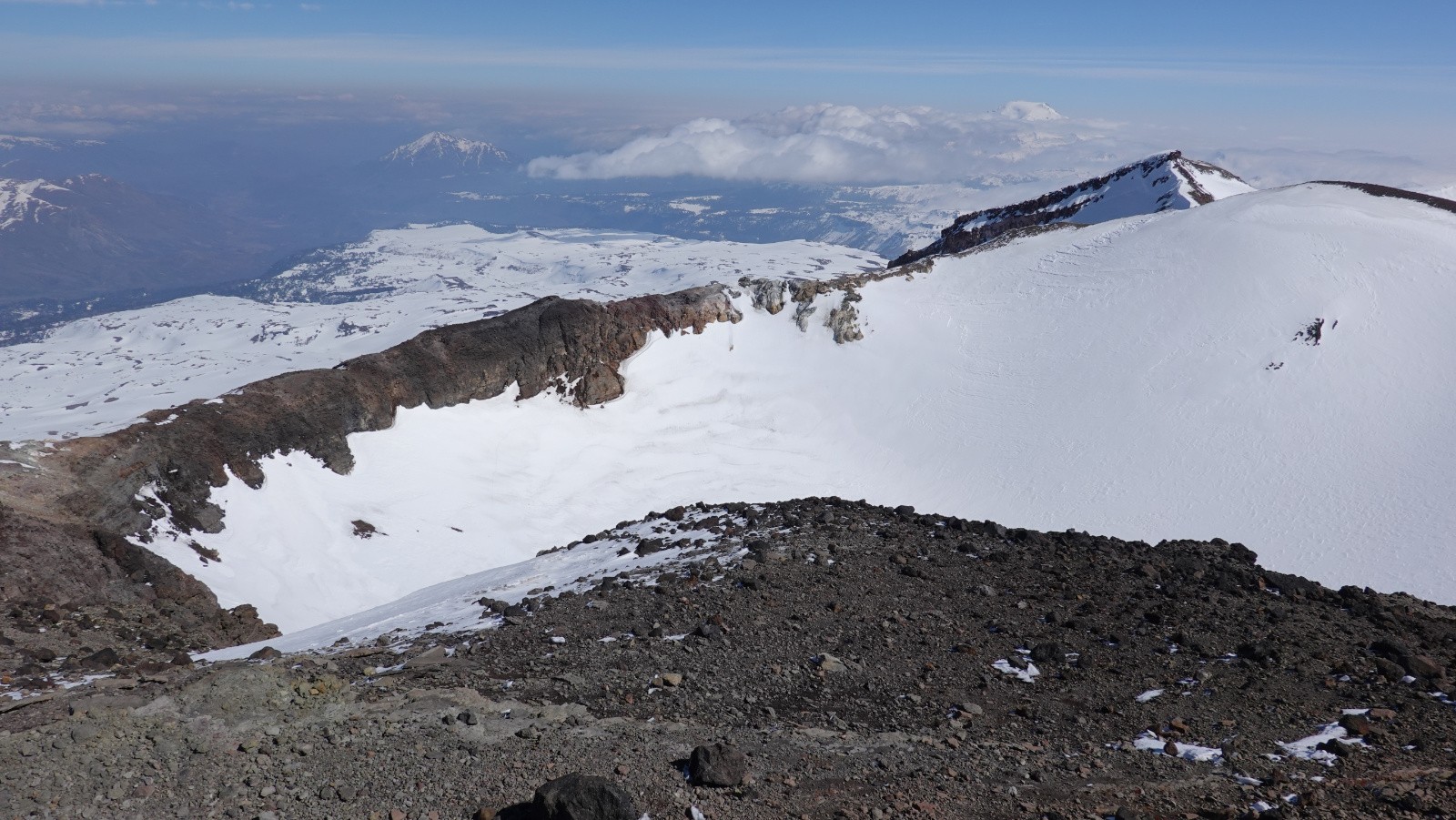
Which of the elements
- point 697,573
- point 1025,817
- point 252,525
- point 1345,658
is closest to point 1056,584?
point 1345,658

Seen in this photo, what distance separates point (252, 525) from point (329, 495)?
3370 millimetres

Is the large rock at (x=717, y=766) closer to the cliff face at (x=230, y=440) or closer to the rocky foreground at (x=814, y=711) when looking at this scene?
the rocky foreground at (x=814, y=711)

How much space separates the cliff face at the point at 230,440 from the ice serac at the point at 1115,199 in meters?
39.2

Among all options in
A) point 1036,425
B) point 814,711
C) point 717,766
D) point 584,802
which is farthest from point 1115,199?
point 584,802

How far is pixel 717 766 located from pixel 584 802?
162 centimetres

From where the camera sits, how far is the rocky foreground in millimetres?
8523

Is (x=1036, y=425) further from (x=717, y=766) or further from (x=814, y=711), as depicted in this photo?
(x=717, y=766)

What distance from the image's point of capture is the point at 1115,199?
3044 inches

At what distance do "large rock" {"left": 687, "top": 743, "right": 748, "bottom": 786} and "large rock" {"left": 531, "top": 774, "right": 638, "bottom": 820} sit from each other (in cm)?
101

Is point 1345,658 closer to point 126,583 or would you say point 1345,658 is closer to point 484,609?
point 484,609

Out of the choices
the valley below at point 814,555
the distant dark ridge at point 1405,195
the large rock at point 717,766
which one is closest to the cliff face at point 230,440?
the valley below at point 814,555

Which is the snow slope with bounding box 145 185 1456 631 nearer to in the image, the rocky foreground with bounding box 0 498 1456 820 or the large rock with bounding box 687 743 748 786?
the rocky foreground with bounding box 0 498 1456 820

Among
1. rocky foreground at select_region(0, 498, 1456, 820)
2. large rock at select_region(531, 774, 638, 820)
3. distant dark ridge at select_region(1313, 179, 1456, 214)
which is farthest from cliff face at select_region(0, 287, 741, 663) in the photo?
distant dark ridge at select_region(1313, 179, 1456, 214)

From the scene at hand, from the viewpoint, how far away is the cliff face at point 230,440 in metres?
18.4
